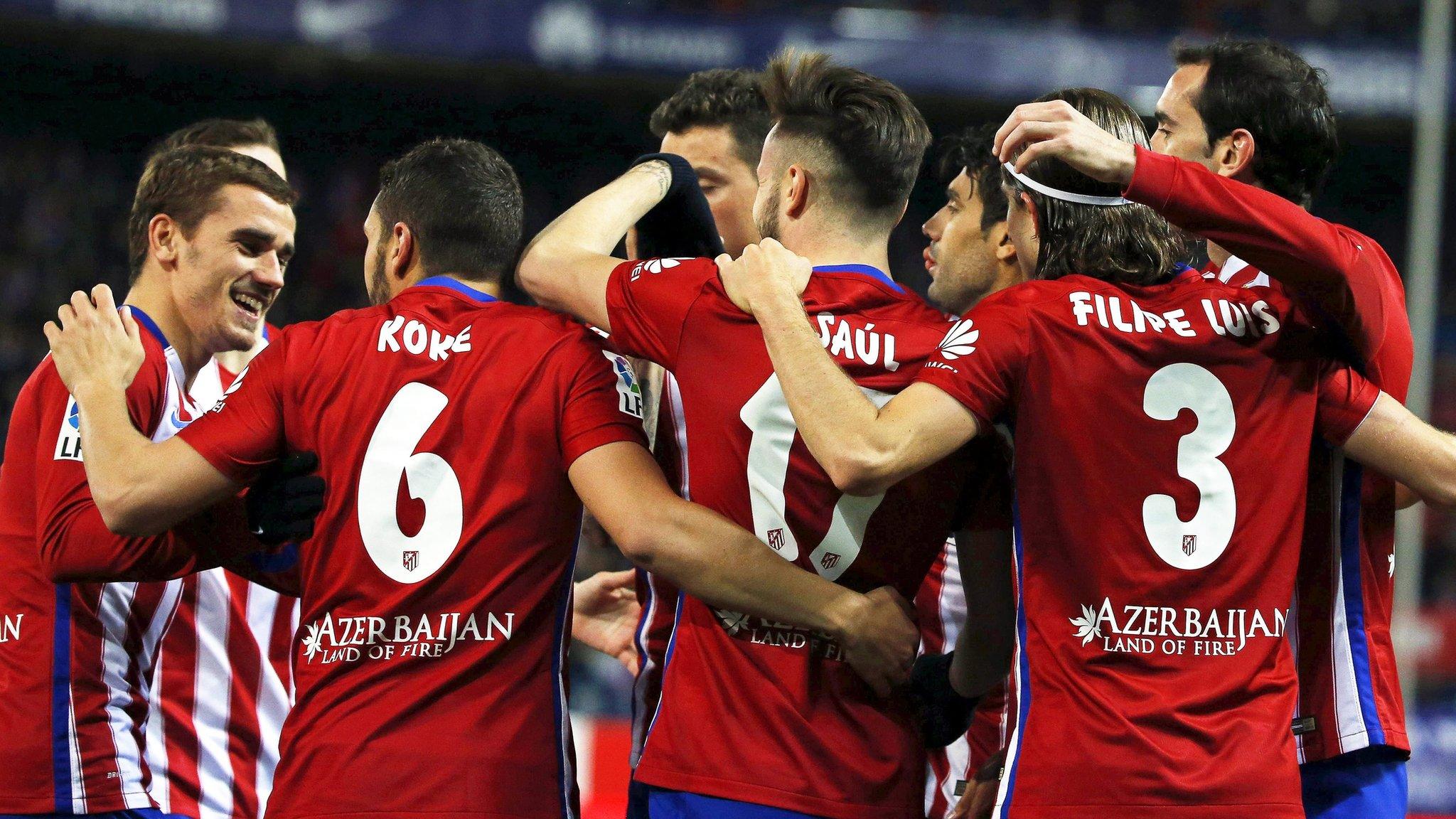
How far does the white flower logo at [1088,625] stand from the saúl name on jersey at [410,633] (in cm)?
118

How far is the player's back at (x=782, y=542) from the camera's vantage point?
2.95m

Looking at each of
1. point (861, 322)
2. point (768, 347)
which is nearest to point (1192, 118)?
point (861, 322)

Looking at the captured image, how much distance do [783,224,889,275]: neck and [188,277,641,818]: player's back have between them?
1.76 feet

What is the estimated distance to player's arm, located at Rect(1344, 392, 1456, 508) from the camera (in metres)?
2.92

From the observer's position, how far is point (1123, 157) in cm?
277

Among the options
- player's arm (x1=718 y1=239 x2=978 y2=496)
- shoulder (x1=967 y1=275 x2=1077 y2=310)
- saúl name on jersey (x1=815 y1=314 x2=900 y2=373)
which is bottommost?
player's arm (x1=718 y1=239 x2=978 y2=496)

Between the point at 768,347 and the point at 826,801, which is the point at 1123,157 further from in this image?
the point at 826,801

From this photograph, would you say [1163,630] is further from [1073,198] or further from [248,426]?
[248,426]

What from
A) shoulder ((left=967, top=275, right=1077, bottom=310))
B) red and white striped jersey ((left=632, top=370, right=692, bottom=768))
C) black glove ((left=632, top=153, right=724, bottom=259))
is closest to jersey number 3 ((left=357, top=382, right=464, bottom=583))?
red and white striped jersey ((left=632, top=370, right=692, bottom=768))

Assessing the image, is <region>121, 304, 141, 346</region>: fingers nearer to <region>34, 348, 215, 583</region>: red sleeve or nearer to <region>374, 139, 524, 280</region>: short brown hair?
<region>34, 348, 215, 583</region>: red sleeve

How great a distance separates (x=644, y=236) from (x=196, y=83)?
1482 cm

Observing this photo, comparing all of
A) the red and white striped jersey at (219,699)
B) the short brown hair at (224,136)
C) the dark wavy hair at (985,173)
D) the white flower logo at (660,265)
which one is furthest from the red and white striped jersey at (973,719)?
the short brown hair at (224,136)

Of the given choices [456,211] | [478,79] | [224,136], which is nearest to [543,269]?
[456,211]

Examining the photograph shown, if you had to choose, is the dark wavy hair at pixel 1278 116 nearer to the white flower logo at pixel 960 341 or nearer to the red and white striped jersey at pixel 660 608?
the white flower logo at pixel 960 341
